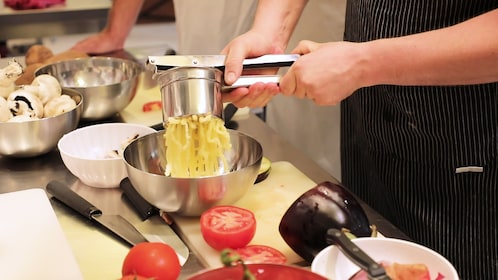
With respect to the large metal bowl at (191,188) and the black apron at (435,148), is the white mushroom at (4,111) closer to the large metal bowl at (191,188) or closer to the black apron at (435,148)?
the large metal bowl at (191,188)

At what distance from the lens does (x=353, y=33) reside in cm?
155

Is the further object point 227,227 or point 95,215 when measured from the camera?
point 95,215

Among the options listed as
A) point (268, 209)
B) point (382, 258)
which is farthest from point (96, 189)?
point (382, 258)

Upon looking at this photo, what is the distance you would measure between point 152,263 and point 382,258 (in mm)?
308

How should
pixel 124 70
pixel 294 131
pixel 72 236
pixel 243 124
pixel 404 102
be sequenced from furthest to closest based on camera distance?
pixel 294 131 → pixel 124 70 → pixel 243 124 → pixel 404 102 → pixel 72 236

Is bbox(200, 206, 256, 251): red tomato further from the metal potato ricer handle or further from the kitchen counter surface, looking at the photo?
the metal potato ricer handle

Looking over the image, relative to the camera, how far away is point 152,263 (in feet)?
2.93

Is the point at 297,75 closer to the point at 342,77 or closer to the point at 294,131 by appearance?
the point at 342,77

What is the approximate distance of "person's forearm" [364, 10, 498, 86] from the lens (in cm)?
107

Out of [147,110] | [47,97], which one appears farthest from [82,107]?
[147,110]

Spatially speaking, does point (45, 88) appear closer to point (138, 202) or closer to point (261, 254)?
point (138, 202)

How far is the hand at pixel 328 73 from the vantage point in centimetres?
118

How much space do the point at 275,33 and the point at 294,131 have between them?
0.78 meters

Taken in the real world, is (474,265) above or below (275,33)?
below
